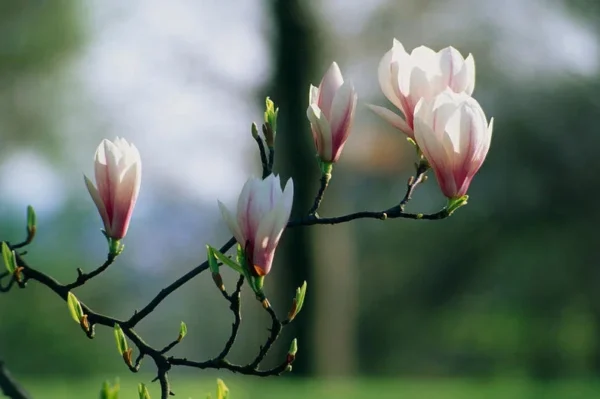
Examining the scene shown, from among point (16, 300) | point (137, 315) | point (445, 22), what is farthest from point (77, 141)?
point (137, 315)

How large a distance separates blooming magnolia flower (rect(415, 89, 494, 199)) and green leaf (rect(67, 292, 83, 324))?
29 centimetres

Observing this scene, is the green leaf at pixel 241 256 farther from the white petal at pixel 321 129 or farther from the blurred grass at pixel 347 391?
the blurred grass at pixel 347 391

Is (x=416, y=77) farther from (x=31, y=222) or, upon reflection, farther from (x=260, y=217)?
(x=31, y=222)

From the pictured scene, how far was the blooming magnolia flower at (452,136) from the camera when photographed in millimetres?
687

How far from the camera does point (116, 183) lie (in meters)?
0.70

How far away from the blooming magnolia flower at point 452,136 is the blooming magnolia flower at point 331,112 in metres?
0.06

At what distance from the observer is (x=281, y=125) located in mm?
5574

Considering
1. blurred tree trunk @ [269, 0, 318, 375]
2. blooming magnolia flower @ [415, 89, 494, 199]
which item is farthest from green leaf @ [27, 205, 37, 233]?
blurred tree trunk @ [269, 0, 318, 375]

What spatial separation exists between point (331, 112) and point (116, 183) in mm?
182

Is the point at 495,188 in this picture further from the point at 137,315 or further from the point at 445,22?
the point at 137,315

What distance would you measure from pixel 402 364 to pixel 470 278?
4.68ft

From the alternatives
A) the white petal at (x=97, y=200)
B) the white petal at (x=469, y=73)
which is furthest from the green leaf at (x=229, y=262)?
the white petal at (x=469, y=73)

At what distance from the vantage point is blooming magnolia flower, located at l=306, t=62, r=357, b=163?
2.38 ft

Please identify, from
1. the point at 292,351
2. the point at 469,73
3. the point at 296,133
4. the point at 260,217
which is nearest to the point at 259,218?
the point at 260,217
